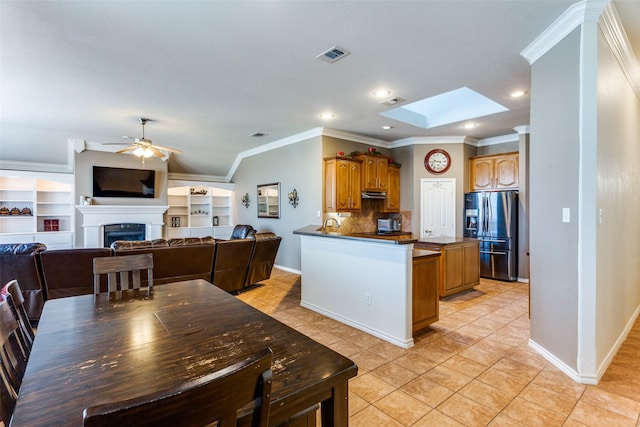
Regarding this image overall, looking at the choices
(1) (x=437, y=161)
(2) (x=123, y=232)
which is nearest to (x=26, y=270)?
(2) (x=123, y=232)

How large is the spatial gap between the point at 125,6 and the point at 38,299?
127 inches

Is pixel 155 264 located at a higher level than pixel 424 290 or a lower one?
higher

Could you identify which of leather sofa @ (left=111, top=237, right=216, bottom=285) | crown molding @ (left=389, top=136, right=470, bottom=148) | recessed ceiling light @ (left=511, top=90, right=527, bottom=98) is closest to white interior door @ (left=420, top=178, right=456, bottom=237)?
crown molding @ (left=389, top=136, right=470, bottom=148)

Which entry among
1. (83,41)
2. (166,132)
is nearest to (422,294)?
(83,41)

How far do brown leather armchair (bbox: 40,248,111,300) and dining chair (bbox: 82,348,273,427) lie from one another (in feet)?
11.9

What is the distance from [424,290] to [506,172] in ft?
12.7

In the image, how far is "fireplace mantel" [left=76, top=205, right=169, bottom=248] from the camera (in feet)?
22.2

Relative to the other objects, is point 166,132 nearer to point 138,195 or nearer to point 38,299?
point 138,195

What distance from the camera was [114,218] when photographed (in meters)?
7.00

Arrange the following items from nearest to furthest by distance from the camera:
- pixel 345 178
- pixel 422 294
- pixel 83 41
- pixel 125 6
A: 1. pixel 125 6
2. pixel 83 41
3. pixel 422 294
4. pixel 345 178

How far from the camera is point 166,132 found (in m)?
6.08

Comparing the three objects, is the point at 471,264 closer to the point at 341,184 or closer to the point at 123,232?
the point at 341,184

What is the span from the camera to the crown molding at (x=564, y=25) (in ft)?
7.32

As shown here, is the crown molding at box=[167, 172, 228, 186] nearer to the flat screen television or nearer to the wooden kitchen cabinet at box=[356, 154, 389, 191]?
the flat screen television
